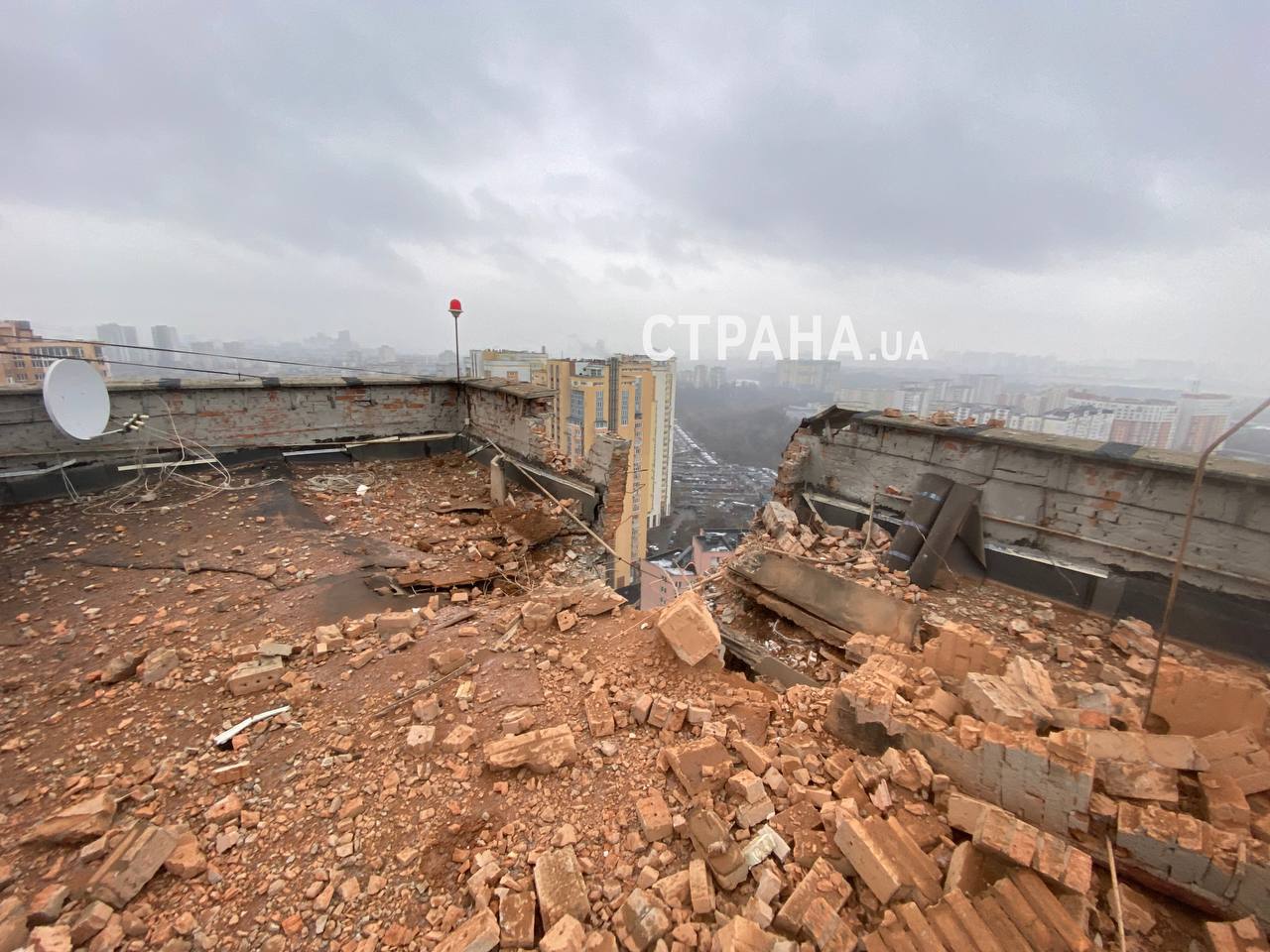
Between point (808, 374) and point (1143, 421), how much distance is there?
3203cm

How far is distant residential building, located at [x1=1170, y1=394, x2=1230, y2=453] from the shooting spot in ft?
9.98

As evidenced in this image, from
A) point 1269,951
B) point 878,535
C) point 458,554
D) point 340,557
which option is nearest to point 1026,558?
point 878,535

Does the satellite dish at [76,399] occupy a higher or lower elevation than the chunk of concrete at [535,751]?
higher

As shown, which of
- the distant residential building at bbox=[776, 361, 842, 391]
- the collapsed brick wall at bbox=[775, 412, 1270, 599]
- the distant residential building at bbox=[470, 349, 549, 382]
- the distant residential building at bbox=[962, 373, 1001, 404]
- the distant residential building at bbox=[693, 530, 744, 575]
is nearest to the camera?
the collapsed brick wall at bbox=[775, 412, 1270, 599]

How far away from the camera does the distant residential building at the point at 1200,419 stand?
3043 mm

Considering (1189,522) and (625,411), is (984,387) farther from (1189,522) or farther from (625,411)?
Answer: (625,411)

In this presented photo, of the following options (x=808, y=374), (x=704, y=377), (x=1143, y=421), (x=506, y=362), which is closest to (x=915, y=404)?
(x=1143, y=421)

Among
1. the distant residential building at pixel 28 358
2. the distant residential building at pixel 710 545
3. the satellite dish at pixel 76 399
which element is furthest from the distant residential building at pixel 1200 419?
the distant residential building at pixel 710 545

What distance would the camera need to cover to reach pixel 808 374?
3553 centimetres

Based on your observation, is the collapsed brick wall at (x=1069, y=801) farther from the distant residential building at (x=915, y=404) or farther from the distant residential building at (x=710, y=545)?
the distant residential building at (x=710, y=545)

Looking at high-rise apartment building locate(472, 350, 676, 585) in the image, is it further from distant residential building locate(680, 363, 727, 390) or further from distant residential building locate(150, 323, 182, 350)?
distant residential building locate(680, 363, 727, 390)

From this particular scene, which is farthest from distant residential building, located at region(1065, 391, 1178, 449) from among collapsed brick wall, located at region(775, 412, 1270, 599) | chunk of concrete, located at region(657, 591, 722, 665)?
chunk of concrete, located at region(657, 591, 722, 665)

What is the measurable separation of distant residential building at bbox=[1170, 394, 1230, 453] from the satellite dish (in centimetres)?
1071

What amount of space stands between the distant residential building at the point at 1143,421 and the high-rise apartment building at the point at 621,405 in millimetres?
11660
